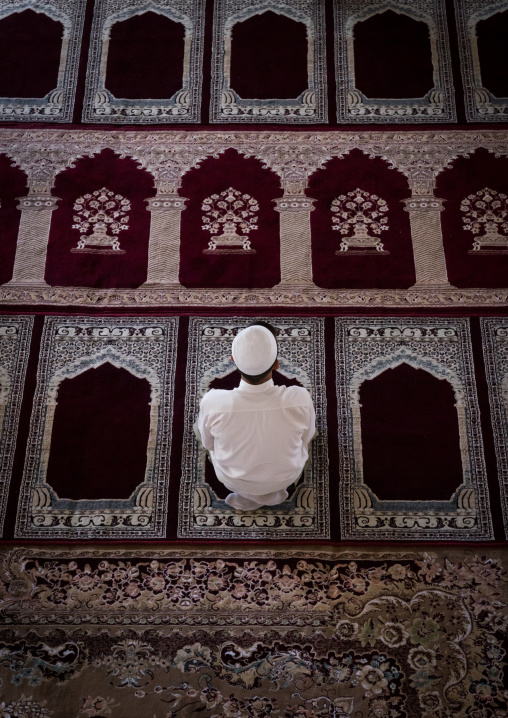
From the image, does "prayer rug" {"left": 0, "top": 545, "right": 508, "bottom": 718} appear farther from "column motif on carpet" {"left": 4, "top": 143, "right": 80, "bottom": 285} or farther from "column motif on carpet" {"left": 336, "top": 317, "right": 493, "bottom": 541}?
"column motif on carpet" {"left": 4, "top": 143, "right": 80, "bottom": 285}

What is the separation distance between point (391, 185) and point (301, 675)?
2.00 meters

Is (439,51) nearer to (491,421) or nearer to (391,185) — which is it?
(391,185)

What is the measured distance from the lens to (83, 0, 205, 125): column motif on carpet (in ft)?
9.95

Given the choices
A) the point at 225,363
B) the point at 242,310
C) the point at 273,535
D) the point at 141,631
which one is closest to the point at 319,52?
the point at 242,310

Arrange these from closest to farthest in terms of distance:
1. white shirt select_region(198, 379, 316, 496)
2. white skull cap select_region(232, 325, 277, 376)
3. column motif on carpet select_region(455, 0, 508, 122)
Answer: white skull cap select_region(232, 325, 277, 376), white shirt select_region(198, 379, 316, 496), column motif on carpet select_region(455, 0, 508, 122)

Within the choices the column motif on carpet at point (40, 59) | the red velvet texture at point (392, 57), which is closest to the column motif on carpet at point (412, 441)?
the red velvet texture at point (392, 57)

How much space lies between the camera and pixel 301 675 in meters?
2.02

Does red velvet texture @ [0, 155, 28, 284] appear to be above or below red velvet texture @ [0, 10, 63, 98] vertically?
below

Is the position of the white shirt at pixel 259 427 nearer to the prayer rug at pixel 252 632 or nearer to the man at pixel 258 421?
the man at pixel 258 421

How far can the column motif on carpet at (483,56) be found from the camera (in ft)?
9.92

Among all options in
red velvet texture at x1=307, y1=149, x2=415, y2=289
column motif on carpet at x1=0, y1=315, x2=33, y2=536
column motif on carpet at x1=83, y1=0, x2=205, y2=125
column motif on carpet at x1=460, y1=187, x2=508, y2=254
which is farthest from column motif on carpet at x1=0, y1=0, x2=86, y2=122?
column motif on carpet at x1=460, y1=187, x2=508, y2=254

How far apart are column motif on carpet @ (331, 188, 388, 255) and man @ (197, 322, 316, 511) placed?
0.96 meters

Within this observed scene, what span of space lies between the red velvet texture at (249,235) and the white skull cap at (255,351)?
34.6 inches

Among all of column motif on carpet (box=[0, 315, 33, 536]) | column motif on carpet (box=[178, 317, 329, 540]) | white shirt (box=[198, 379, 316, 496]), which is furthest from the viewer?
column motif on carpet (box=[0, 315, 33, 536])
